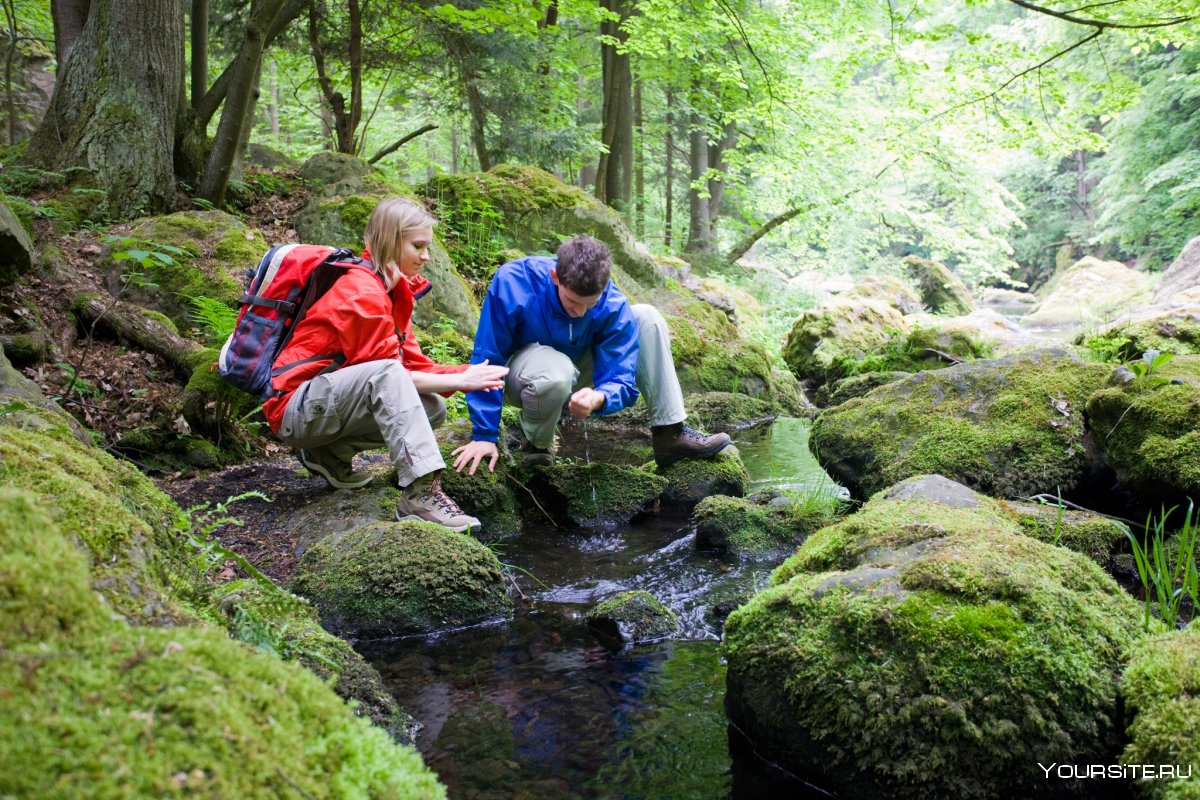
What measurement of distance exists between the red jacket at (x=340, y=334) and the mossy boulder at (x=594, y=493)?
142 cm

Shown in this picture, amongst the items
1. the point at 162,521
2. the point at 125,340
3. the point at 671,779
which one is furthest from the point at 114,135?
the point at 671,779

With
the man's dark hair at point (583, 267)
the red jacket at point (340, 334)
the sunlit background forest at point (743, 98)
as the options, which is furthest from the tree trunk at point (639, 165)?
the red jacket at point (340, 334)

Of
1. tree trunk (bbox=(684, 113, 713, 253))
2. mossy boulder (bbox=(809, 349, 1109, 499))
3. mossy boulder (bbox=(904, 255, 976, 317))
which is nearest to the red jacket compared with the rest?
mossy boulder (bbox=(809, 349, 1109, 499))

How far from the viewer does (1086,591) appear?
8.33 feet

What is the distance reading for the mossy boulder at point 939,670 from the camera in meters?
2.10

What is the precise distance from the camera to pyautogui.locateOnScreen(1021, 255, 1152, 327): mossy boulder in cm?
2052

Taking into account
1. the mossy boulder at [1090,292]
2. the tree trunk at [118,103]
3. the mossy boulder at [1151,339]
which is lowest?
the mossy boulder at [1090,292]

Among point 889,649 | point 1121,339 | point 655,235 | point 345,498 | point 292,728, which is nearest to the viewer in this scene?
point 292,728

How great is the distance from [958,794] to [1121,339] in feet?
21.2

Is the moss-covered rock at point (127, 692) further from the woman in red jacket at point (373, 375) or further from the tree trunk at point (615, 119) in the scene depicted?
the tree trunk at point (615, 119)

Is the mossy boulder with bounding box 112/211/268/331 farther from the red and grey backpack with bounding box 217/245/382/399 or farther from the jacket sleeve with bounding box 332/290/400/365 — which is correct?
the jacket sleeve with bounding box 332/290/400/365

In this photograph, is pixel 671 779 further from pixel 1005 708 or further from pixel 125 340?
pixel 125 340

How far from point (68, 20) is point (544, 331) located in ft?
24.9

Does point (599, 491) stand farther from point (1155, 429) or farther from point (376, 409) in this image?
point (1155, 429)
